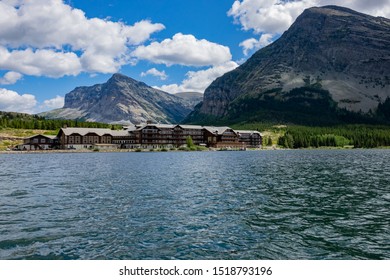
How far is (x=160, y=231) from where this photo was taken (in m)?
24.9

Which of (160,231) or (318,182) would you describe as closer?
(160,231)

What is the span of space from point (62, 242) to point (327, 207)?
24640mm

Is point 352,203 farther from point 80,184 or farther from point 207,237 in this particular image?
point 80,184

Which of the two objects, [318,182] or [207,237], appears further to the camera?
[318,182]

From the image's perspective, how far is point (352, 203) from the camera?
35344 mm
